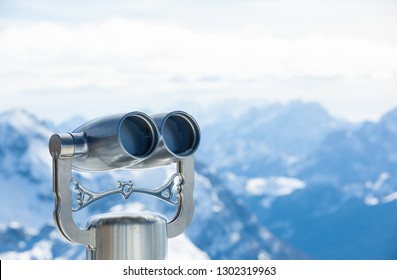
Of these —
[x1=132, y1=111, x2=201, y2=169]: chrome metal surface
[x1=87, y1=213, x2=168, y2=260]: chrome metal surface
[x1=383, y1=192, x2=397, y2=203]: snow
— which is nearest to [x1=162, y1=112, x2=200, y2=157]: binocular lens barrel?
[x1=132, y1=111, x2=201, y2=169]: chrome metal surface

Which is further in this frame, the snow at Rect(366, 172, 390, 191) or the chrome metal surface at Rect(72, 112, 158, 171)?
the snow at Rect(366, 172, 390, 191)

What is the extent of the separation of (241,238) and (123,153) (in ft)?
22.2

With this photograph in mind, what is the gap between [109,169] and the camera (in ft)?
3.35

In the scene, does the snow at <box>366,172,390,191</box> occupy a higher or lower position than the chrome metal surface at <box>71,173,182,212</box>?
higher

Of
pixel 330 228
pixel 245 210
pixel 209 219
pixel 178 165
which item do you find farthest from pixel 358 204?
pixel 178 165

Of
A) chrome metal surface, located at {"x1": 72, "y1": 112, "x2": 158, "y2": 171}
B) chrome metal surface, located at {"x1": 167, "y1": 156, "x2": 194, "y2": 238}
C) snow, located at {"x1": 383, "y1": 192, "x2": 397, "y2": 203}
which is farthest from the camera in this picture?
snow, located at {"x1": 383, "y1": 192, "x2": 397, "y2": 203}

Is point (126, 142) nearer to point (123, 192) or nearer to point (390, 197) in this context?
point (123, 192)

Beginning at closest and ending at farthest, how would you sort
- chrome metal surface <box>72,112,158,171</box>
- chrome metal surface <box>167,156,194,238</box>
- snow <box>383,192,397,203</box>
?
chrome metal surface <box>72,112,158,171</box>, chrome metal surface <box>167,156,194,238</box>, snow <box>383,192,397,203</box>

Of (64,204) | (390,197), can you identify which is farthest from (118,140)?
(390,197)

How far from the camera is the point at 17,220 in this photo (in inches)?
219

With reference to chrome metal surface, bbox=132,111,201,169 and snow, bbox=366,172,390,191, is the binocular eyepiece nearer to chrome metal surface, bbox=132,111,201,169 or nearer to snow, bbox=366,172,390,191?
chrome metal surface, bbox=132,111,201,169

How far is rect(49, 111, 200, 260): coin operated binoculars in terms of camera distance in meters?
0.99

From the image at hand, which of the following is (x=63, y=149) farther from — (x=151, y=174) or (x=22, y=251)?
(x=22, y=251)

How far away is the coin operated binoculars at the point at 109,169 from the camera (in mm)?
990
